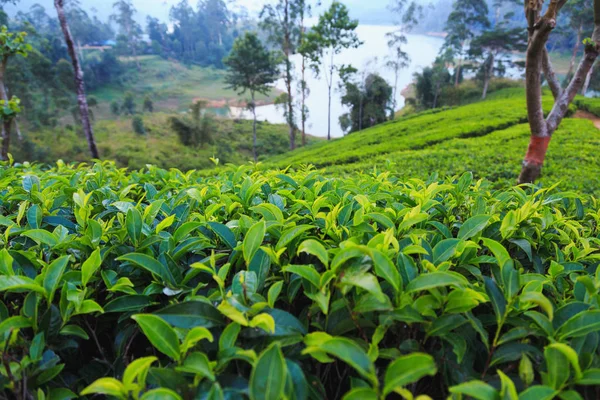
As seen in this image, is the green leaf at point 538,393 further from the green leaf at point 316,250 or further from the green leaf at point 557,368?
the green leaf at point 316,250

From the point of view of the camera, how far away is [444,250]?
87cm

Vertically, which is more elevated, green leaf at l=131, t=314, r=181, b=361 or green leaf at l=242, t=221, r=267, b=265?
green leaf at l=242, t=221, r=267, b=265

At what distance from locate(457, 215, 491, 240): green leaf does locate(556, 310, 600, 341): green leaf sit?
32cm

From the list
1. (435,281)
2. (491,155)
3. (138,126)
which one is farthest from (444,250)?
(138,126)

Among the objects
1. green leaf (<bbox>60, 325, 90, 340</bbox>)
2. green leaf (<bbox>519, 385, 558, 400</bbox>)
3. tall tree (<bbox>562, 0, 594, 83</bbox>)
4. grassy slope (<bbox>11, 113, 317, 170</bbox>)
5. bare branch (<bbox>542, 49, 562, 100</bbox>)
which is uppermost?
tall tree (<bbox>562, 0, 594, 83</bbox>)


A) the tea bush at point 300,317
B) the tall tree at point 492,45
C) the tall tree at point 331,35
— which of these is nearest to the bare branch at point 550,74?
the tea bush at point 300,317

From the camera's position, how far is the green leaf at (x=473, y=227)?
0.96 meters

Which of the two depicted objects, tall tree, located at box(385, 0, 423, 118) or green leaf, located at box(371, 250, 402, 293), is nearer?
green leaf, located at box(371, 250, 402, 293)

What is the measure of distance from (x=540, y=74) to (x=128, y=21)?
5801 cm

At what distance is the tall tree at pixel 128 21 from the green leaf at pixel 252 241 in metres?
52.9

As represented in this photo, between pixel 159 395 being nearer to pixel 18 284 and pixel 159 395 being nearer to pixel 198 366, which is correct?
pixel 198 366

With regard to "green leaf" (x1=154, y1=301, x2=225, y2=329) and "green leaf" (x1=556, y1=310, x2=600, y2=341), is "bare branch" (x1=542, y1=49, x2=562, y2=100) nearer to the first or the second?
"green leaf" (x1=556, y1=310, x2=600, y2=341)

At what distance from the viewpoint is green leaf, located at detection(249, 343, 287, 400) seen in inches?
20.1

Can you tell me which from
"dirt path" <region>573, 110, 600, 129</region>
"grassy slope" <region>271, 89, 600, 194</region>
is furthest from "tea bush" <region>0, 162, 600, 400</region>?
"dirt path" <region>573, 110, 600, 129</region>
